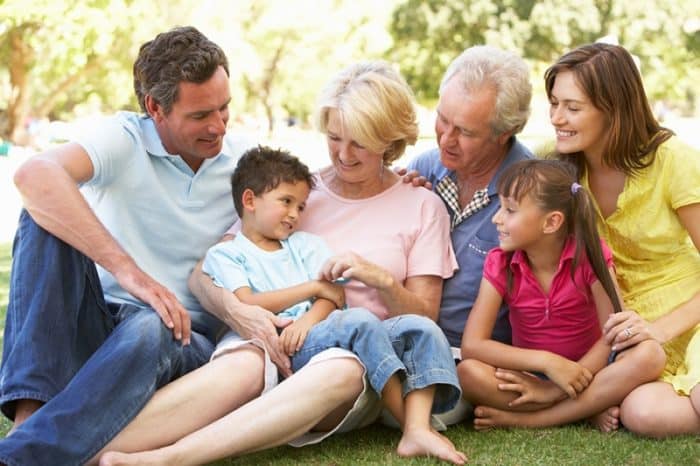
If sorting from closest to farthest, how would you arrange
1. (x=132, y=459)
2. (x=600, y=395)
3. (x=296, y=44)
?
(x=132, y=459) < (x=600, y=395) < (x=296, y=44)

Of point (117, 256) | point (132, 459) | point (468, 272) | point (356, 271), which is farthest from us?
point (468, 272)

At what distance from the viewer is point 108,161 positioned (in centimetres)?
345

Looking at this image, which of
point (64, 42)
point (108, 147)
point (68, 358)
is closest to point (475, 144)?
point (108, 147)

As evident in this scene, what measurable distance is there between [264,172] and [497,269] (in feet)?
2.95

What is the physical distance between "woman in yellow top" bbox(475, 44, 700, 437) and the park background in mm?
8967

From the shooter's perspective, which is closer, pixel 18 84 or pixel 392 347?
pixel 392 347

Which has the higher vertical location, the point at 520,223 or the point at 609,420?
the point at 520,223

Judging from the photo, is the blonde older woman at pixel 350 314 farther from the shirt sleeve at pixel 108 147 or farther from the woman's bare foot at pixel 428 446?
the shirt sleeve at pixel 108 147

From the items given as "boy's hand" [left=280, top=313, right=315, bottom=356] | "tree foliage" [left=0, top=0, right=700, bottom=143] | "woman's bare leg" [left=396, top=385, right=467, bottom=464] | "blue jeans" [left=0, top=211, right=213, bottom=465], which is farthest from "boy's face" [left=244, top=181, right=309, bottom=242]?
"tree foliage" [left=0, top=0, right=700, bottom=143]

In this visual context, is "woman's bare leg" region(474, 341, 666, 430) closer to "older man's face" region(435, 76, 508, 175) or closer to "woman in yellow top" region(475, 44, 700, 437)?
"woman in yellow top" region(475, 44, 700, 437)

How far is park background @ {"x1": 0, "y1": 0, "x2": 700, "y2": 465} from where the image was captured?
2108 centimetres

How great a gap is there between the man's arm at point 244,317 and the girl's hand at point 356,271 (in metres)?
0.22

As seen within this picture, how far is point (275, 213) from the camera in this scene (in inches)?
138

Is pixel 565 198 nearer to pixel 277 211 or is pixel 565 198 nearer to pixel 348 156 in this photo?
pixel 348 156
